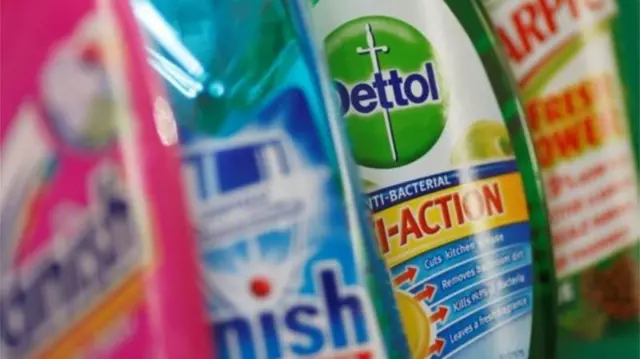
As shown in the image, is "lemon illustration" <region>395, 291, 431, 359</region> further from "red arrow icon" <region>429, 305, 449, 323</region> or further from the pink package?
the pink package

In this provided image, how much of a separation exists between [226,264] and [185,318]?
4cm

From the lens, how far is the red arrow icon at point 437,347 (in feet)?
1.55

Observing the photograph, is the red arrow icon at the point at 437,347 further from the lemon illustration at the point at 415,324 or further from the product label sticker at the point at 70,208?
the product label sticker at the point at 70,208

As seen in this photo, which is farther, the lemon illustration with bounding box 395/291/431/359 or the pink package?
the lemon illustration with bounding box 395/291/431/359

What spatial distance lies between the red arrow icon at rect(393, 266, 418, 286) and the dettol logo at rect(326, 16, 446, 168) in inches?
2.2

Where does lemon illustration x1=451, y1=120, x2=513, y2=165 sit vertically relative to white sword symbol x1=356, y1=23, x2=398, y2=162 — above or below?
below

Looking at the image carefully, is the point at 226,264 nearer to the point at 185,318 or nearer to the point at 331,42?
the point at 185,318

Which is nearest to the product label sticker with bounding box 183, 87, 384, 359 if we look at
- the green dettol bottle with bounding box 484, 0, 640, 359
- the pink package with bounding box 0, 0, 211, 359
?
the pink package with bounding box 0, 0, 211, 359

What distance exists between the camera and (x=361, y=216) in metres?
0.41

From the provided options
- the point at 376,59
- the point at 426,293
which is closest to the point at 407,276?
the point at 426,293

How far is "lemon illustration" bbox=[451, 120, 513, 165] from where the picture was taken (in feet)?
1.63

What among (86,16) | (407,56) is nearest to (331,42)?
(407,56)

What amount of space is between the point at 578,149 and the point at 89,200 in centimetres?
30

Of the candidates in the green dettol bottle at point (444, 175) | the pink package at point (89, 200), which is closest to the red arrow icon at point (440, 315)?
the green dettol bottle at point (444, 175)
